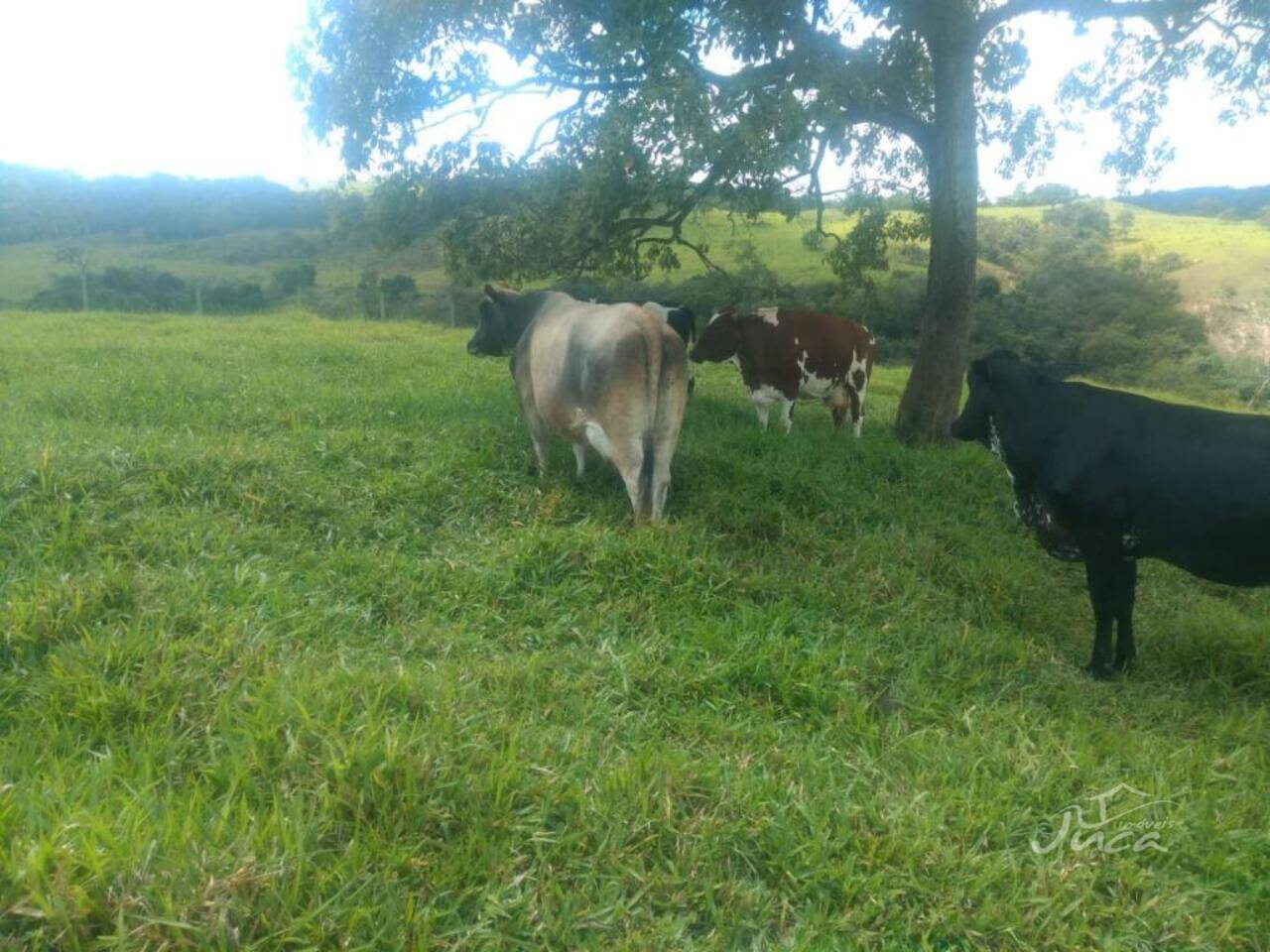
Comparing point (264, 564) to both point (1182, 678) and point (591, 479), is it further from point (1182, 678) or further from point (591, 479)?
point (1182, 678)

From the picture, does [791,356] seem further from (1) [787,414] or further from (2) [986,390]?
(2) [986,390]

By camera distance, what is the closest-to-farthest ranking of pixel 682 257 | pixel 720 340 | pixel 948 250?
1. pixel 948 250
2. pixel 720 340
3. pixel 682 257

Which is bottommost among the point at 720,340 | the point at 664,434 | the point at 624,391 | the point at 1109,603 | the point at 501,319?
the point at 1109,603

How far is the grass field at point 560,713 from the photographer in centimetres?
253

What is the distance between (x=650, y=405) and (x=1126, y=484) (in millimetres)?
3042

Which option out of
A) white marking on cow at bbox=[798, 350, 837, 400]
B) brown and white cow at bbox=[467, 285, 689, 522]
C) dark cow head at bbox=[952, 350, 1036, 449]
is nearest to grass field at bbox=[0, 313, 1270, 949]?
brown and white cow at bbox=[467, 285, 689, 522]

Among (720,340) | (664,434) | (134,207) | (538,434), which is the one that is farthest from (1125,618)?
(134,207)

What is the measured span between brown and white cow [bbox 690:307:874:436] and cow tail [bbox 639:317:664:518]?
14.8 ft

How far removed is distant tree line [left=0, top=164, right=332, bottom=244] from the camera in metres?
48.7

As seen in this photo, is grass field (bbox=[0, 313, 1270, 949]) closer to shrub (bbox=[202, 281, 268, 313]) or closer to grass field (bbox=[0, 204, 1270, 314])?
grass field (bbox=[0, 204, 1270, 314])

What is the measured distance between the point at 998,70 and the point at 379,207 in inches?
323

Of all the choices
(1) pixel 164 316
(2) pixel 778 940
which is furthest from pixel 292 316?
(2) pixel 778 940

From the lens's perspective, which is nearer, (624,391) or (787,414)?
(624,391)

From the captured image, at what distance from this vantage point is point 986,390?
5.92 m
